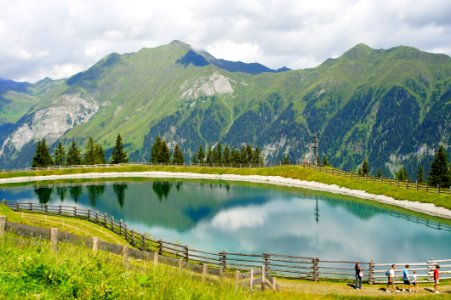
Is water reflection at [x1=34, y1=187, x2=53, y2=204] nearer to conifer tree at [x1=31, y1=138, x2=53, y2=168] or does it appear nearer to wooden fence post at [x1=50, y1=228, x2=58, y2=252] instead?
conifer tree at [x1=31, y1=138, x2=53, y2=168]

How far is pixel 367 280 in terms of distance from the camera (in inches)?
1320

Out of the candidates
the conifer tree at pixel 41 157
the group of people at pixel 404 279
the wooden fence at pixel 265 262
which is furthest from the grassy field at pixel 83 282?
the conifer tree at pixel 41 157

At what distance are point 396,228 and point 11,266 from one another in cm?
5666

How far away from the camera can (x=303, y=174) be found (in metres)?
111

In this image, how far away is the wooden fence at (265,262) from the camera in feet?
107

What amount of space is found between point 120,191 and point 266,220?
158ft

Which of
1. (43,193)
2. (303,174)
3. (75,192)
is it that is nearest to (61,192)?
(75,192)

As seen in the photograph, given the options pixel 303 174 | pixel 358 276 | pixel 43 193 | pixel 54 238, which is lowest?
pixel 43 193

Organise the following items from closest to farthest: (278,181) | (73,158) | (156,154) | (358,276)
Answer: (358,276)
(278,181)
(73,158)
(156,154)

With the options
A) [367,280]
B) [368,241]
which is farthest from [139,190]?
[367,280]

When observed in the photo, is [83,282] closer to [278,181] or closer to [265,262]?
[265,262]

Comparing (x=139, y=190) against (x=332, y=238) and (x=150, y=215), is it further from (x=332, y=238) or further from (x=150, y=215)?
(x=332, y=238)

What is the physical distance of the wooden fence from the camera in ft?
107

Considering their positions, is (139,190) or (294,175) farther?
(294,175)
